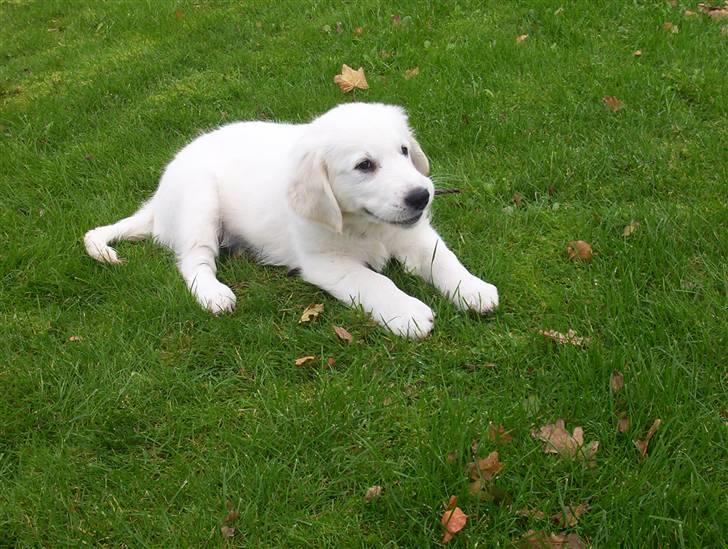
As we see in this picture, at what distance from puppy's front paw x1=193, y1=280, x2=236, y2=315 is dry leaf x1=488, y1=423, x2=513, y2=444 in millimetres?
1437

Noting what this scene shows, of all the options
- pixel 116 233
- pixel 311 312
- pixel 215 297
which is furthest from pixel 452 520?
pixel 116 233

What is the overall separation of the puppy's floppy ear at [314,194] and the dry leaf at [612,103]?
2.36 m

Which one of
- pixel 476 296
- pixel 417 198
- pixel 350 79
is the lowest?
pixel 350 79

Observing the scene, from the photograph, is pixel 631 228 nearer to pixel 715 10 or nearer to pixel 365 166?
pixel 365 166

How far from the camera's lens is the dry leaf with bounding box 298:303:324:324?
3.01 m

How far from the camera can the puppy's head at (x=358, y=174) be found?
294 centimetres

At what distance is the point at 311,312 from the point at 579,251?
1298mm

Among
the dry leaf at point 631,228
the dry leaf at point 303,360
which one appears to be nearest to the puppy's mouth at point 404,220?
the dry leaf at point 303,360

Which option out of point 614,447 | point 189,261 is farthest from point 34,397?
point 614,447

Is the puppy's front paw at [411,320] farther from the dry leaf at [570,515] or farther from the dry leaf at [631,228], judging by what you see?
the dry leaf at [631,228]

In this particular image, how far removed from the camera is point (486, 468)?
2.09m

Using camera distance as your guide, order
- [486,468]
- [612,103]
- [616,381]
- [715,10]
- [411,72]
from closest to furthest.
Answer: [486,468] < [616,381] < [612,103] < [411,72] < [715,10]

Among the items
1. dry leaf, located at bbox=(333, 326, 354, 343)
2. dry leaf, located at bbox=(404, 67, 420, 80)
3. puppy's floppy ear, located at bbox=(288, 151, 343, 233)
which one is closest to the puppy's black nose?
puppy's floppy ear, located at bbox=(288, 151, 343, 233)

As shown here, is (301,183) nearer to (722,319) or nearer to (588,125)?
(722,319)
